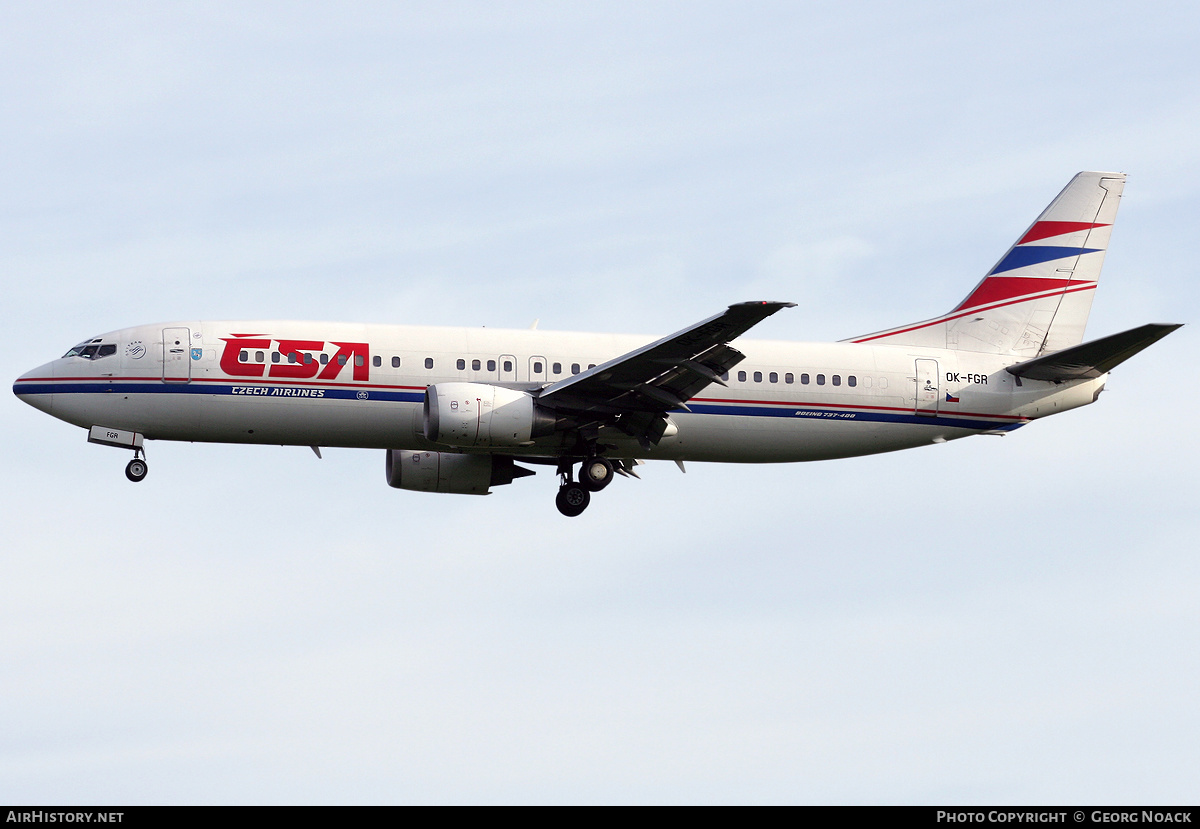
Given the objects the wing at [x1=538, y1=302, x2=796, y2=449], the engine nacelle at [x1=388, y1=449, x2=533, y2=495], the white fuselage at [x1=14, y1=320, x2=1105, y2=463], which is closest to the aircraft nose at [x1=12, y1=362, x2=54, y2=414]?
the white fuselage at [x1=14, y1=320, x2=1105, y2=463]

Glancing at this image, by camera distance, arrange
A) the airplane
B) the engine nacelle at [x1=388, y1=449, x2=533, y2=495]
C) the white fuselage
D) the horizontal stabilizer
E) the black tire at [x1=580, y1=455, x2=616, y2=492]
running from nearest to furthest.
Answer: the airplane → the white fuselage → the horizontal stabilizer → the black tire at [x1=580, y1=455, x2=616, y2=492] → the engine nacelle at [x1=388, y1=449, x2=533, y2=495]

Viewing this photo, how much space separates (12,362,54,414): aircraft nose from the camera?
3606cm

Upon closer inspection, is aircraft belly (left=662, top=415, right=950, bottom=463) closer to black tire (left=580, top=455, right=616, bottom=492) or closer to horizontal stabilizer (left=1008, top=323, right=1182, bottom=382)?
black tire (left=580, top=455, right=616, bottom=492)

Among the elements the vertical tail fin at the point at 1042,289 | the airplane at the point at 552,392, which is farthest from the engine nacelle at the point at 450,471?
the vertical tail fin at the point at 1042,289

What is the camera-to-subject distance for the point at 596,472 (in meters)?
36.9

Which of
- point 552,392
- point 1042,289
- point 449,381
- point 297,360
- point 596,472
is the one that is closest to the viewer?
point 552,392

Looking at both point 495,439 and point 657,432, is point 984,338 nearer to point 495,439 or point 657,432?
point 657,432

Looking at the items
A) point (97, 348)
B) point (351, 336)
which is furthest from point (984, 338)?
point (97, 348)

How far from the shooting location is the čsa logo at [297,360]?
117 ft

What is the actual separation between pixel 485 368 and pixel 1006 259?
50.8ft

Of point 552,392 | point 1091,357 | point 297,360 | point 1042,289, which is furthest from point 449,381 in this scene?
point 1042,289

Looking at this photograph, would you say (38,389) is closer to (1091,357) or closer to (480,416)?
(480,416)

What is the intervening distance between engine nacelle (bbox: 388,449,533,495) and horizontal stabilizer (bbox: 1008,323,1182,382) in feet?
44.3

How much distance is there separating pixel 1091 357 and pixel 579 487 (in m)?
13.1
